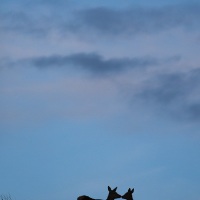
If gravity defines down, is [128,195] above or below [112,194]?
below

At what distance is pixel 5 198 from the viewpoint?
5800 centimetres

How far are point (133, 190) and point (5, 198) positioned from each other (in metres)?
9.67

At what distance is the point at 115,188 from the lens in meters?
61.8

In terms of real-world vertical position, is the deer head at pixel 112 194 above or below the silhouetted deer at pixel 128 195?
above

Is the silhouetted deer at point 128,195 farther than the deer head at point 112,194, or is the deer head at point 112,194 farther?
the deer head at point 112,194

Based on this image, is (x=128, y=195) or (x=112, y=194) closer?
(x=128, y=195)

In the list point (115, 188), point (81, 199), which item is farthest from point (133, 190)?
point (81, 199)

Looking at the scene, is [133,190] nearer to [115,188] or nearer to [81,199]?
[115,188]

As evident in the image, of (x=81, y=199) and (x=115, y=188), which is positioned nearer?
(x=81, y=199)

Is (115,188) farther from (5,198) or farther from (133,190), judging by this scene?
(5,198)

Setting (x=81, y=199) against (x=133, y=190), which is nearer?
(x=81, y=199)

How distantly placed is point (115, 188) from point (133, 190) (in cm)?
152

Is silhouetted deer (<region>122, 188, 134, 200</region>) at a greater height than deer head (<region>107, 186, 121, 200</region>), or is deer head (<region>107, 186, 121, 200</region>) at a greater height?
deer head (<region>107, 186, 121, 200</region>)

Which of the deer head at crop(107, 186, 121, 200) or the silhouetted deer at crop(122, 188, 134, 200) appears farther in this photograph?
the deer head at crop(107, 186, 121, 200)
